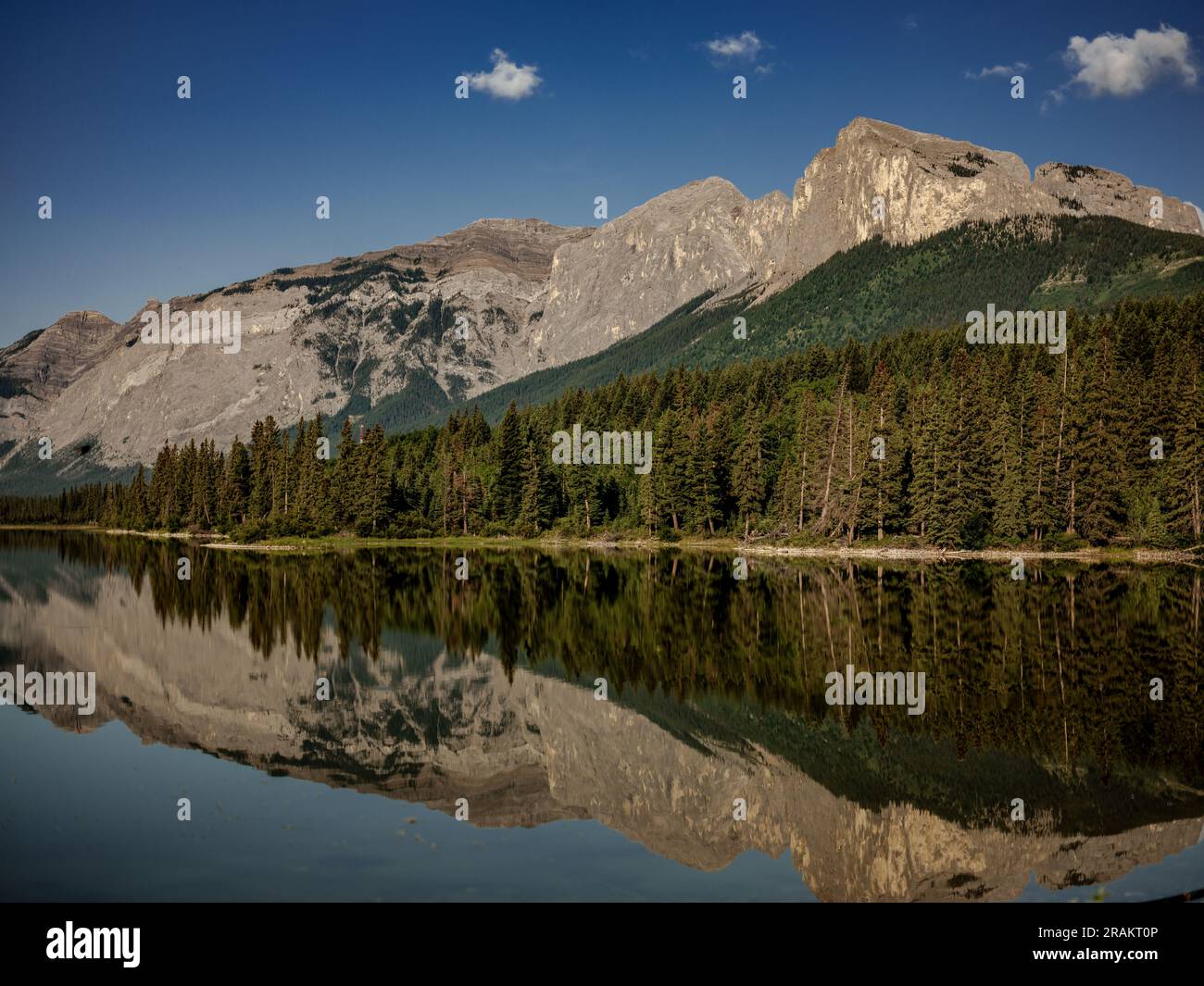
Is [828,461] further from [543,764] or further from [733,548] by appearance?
[543,764]

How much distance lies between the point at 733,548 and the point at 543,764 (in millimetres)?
88066

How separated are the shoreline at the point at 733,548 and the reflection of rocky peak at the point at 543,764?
211ft

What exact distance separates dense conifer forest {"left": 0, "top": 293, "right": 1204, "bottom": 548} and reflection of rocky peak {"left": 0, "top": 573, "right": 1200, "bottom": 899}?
2797 inches

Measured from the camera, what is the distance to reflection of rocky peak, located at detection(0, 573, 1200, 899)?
58.7ft

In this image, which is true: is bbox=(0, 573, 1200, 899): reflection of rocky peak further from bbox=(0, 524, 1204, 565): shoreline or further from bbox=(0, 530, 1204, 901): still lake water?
bbox=(0, 524, 1204, 565): shoreline

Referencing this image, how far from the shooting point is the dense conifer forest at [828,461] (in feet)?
310

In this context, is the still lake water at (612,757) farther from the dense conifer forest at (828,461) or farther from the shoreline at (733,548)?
the dense conifer forest at (828,461)

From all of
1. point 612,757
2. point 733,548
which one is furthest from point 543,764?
point 733,548

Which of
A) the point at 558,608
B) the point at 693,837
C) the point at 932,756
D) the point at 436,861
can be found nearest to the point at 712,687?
the point at 932,756

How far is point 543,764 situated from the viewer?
25.0 m

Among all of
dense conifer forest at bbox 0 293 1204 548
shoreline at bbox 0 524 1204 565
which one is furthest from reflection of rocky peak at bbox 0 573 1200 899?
dense conifer forest at bbox 0 293 1204 548

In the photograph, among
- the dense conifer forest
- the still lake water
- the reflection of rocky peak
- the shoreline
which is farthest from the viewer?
the dense conifer forest

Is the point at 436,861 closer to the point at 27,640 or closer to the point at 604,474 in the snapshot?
the point at 27,640
